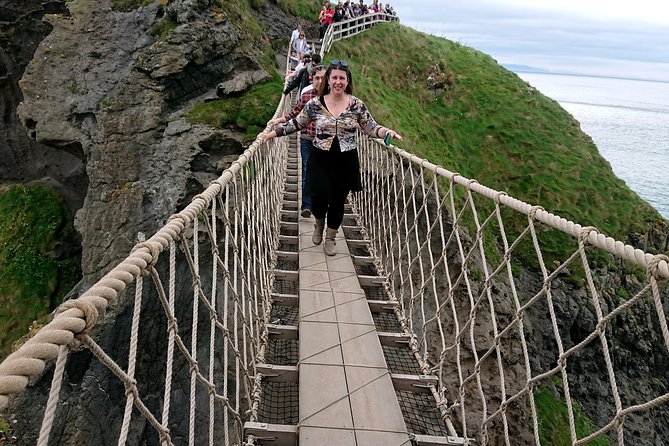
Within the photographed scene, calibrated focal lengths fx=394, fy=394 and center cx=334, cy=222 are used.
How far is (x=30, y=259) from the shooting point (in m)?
10.6

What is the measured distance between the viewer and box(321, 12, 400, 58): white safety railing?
1352 centimetres

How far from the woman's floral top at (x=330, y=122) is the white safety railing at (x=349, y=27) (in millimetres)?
10663

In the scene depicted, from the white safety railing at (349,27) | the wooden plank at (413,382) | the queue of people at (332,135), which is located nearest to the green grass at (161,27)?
the white safety railing at (349,27)

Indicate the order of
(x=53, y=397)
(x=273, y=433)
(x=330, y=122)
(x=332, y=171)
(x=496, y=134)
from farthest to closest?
1. (x=496, y=134)
2. (x=332, y=171)
3. (x=330, y=122)
4. (x=273, y=433)
5. (x=53, y=397)

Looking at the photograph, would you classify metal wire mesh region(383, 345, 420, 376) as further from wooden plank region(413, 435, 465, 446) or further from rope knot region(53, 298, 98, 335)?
rope knot region(53, 298, 98, 335)

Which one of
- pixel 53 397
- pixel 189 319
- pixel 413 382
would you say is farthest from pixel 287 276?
pixel 189 319

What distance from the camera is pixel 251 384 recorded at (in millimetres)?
2207

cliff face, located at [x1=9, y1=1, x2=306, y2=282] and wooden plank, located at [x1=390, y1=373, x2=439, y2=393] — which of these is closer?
wooden plank, located at [x1=390, y1=373, x2=439, y2=393]

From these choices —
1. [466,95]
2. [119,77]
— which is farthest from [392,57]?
[119,77]

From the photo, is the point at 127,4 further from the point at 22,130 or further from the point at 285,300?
the point at 285,300

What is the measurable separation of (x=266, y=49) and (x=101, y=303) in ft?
37.4

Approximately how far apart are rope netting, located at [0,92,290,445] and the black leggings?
1.63 ft

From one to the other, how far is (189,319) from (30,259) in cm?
735

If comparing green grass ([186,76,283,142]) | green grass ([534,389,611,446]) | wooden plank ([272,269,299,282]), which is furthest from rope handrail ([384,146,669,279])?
green grass ([534,389,611,446])
